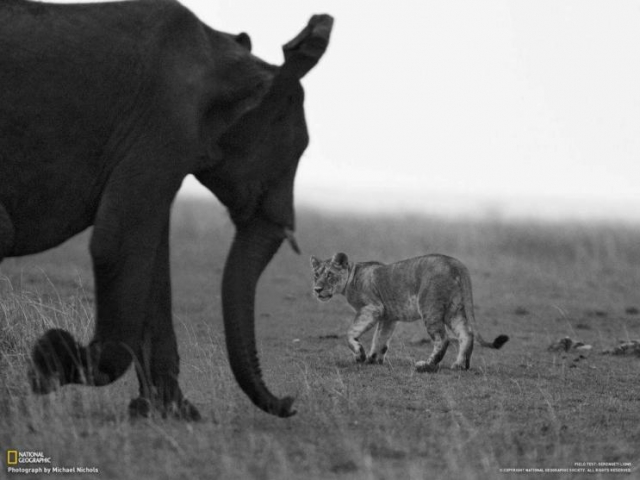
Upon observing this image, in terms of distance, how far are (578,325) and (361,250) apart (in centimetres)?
1095

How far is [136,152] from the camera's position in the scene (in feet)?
20.7

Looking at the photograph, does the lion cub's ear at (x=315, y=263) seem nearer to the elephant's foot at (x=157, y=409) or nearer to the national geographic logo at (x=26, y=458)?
the elephant's foot at (x=157, y=409)

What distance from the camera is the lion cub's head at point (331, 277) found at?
482 inches

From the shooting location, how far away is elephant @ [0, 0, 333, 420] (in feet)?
20.1

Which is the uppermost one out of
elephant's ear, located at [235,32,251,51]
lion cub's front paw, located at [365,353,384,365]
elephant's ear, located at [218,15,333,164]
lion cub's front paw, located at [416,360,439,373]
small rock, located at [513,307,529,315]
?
elephant's ear, located at [235,32,251,51]

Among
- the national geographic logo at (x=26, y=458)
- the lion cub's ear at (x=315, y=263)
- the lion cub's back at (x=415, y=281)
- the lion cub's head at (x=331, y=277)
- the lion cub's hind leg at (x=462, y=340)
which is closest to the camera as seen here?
the national geographic logo at (x=26, y=458)

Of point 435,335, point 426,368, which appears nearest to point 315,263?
point 435,335

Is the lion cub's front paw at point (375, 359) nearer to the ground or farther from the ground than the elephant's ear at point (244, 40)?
nearer to the ground

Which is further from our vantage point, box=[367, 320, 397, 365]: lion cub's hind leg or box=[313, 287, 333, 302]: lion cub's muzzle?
box=[313, 287, 333, 302]: lion cub's muzzle

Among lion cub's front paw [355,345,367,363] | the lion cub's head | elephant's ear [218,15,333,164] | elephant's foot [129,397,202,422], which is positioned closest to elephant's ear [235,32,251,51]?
elephant's ear [218,15,333,164]

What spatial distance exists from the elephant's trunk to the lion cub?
3.97m

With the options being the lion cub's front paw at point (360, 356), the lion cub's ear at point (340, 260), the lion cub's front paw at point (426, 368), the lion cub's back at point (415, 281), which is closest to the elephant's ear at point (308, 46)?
the lion cub's front paw at point (426, 368)

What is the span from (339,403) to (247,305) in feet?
5.47

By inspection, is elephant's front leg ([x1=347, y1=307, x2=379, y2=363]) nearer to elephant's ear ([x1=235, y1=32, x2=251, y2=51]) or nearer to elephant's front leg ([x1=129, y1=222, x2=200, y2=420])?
elephant's front leg ([x1=129, y1=222, x2=200, y2=420])
